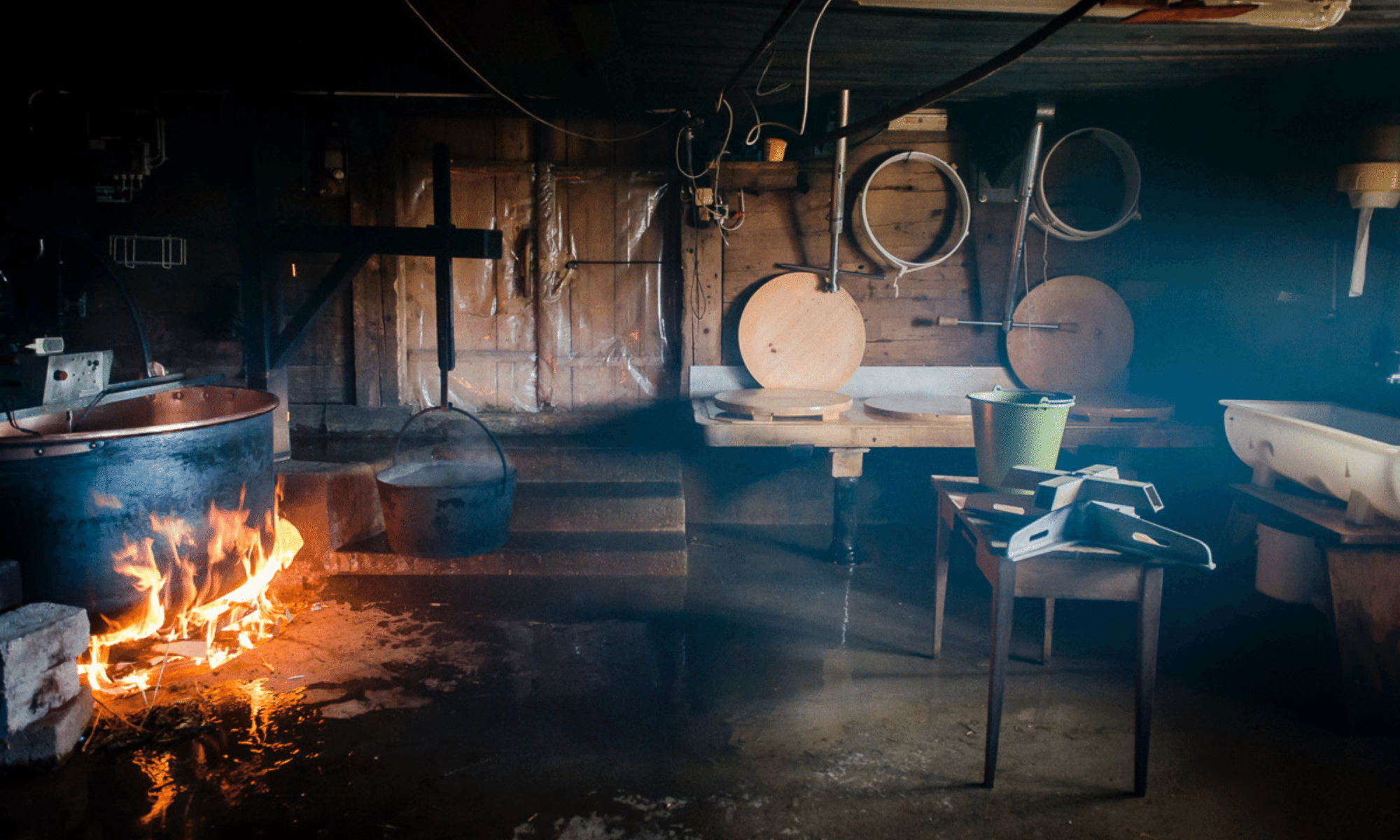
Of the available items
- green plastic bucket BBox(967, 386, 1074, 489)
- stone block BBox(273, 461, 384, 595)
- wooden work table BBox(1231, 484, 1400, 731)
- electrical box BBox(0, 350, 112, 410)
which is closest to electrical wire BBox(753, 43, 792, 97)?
green plastic bucket BBox(967, 386, 1074, 489)

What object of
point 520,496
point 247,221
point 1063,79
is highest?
point 1063,79

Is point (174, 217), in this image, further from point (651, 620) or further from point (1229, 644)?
point (1229, 644)

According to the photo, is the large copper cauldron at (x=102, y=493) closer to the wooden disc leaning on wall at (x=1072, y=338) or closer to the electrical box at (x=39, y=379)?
the electrical box at (x=39, y=379)

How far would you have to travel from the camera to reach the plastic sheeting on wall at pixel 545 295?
19.2 feet

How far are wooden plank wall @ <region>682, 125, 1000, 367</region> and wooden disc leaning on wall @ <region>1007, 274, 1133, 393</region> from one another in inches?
10.0

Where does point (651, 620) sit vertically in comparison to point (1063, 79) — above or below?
below

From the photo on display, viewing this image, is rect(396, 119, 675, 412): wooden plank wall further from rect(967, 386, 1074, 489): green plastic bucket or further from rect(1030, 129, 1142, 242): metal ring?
rect(967, 386, 1074, 489): green plastic bucket

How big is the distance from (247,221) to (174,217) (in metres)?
1.46

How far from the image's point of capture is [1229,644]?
4.07m

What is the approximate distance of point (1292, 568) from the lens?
12.3 ft

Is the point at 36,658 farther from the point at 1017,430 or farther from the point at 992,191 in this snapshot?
the point at 992,191

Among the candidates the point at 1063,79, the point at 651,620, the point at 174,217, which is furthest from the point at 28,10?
the point at 1063,79

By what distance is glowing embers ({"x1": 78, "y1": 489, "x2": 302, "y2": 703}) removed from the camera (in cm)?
344

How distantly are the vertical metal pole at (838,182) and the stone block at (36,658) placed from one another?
173 inches
